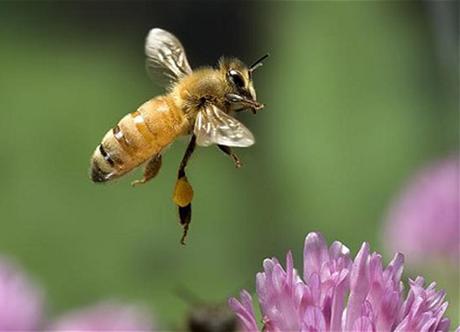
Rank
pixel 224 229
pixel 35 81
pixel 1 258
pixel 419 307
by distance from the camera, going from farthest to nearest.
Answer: pixel 35 81 < pixel 224 229 < pixel 1 258 < pixel 419 307

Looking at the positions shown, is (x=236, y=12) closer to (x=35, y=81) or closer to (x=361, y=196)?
(x=35, y=81)

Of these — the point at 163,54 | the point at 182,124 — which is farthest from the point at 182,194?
the point at 163,54

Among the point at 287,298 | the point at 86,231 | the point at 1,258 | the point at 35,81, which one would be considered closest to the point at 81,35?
the point at 35,81

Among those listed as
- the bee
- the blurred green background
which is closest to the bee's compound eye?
the bee

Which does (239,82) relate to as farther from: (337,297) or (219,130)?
(337,297)

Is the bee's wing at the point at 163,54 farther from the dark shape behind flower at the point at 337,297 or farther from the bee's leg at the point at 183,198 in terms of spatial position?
the dark shape behind flower at the point at 337,297

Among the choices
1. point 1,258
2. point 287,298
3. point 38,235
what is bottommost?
point 38,235
